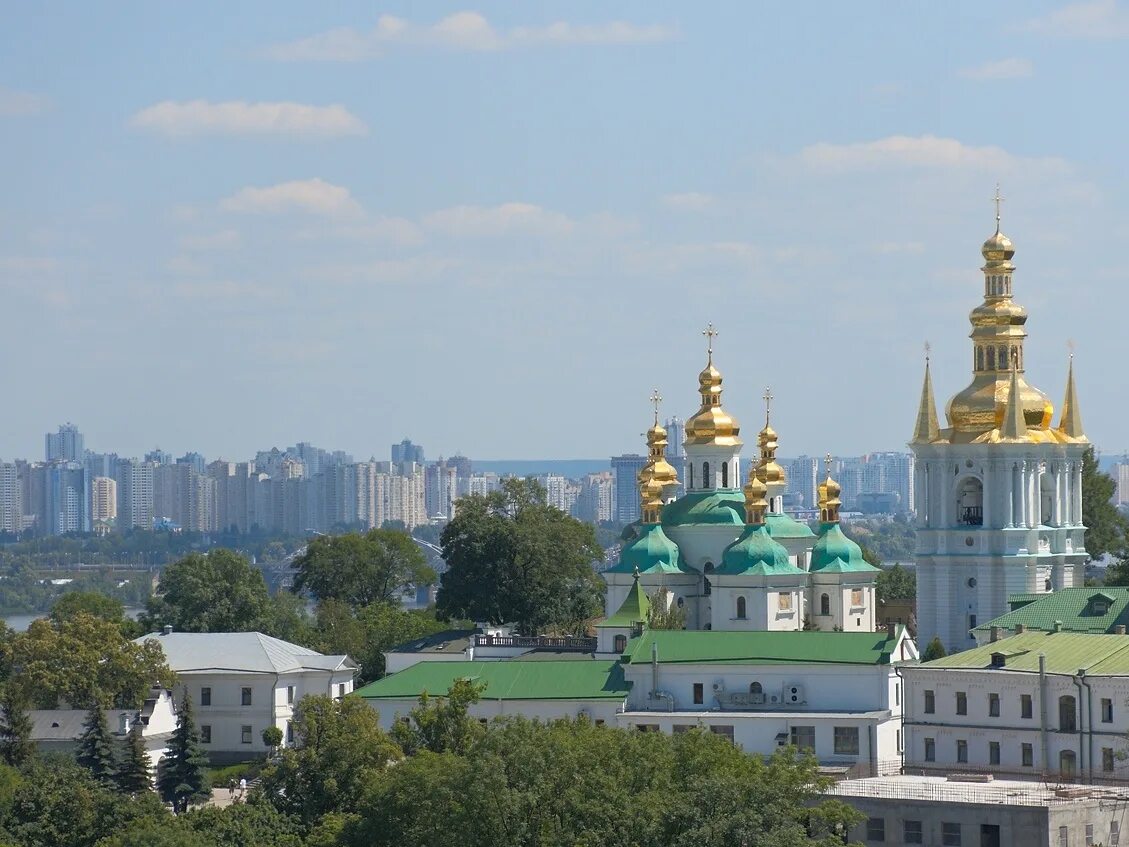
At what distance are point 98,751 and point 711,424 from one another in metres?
23.8

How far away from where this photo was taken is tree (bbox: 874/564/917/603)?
94.2m

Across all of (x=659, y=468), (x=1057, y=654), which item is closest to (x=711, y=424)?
(x=659, y=468)

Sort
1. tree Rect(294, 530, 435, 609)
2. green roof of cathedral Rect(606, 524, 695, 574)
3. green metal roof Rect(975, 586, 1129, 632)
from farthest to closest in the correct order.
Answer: tree Rect(294, 530, 435, 609)
green roof of cathedral Rect(606, 524, 695, 574)
green metal roof Rect(975, 586, 1129, 632)

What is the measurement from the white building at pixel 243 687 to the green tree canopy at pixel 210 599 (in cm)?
1039

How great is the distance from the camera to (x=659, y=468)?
274ft

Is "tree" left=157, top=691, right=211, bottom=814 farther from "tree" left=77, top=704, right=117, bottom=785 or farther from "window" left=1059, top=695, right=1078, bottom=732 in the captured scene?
"window" left=1059, top=695, right=1078, bottom=732

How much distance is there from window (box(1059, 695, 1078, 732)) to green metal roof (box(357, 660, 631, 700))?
12216 mm

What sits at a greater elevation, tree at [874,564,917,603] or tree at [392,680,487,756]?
tree at [874,564,917,603]

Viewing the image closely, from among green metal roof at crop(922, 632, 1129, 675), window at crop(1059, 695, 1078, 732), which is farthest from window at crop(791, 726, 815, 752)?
window at crop(1059, 695, 1078, 732)

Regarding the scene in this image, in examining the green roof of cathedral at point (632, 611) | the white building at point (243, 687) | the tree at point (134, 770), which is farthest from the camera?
the white building at point (243, 687)

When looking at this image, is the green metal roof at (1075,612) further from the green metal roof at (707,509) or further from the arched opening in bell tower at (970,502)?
the green metal roof at (707,509)

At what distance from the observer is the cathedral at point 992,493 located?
72562 millimetres

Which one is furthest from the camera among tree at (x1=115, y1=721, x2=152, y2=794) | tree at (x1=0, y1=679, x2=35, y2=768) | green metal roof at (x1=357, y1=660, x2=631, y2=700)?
tree at (x1=0, y1=679, x2=35, y2=768)

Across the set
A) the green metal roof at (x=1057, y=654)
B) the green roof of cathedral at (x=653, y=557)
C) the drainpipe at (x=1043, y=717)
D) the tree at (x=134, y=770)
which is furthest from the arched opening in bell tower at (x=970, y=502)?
the tree at (x=134, y=770)
